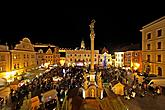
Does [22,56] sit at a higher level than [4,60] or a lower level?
higher

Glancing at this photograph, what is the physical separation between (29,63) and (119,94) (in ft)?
86.5

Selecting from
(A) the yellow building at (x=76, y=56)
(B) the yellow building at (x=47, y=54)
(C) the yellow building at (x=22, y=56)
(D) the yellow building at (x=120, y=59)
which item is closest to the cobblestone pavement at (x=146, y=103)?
(C) the yellow building at (x=22, y=56)

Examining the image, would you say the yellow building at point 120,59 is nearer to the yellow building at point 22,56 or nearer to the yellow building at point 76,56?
the yellow building at point 76,56

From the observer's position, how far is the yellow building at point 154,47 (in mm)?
29578

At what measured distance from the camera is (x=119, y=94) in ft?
83.6

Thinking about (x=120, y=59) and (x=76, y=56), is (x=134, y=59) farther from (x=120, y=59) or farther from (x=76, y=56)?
(x=76, y=56)

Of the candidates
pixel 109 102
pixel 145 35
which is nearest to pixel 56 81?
pixel 109 102

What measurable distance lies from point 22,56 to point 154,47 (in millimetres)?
26582

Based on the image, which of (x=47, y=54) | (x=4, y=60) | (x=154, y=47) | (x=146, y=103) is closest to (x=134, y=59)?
(x=154, y=47)

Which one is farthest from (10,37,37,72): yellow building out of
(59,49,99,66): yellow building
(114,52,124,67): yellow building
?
(59,49,99,66): yellow building

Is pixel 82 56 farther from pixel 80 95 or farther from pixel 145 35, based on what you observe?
pixel 80 95

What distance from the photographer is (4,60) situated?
3244 centimetres

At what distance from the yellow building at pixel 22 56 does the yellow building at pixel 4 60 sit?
1674 mm

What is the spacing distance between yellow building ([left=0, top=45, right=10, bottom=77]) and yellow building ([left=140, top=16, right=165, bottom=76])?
25.3 meters
